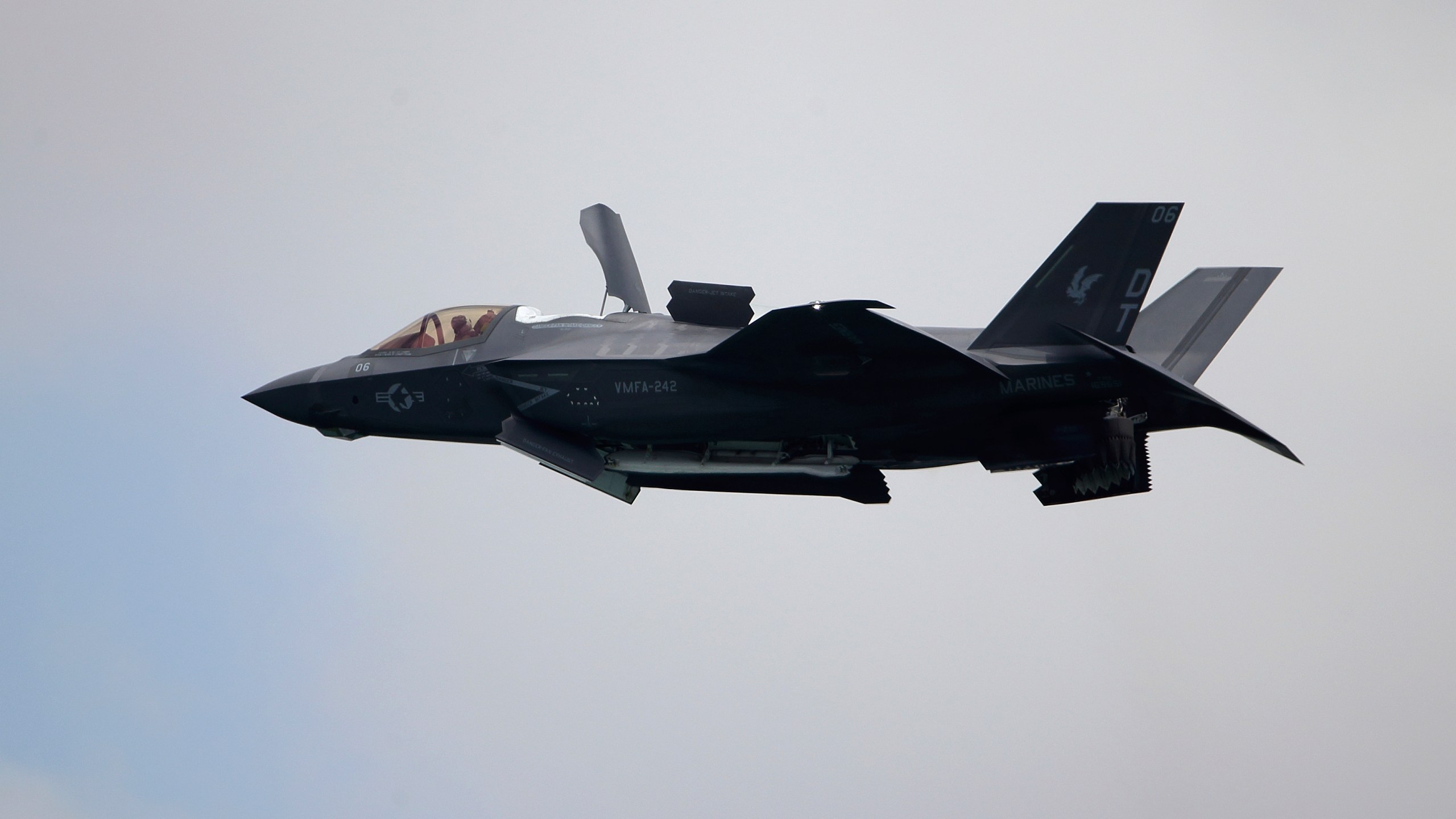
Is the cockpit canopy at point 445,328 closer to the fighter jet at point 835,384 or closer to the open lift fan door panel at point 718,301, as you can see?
the fighter jet at point 835,384

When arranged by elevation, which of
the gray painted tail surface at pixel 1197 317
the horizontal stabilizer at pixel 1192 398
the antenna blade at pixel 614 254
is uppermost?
the antenna blade at pixel 614 254

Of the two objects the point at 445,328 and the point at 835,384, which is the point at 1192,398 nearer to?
the point at 835,384

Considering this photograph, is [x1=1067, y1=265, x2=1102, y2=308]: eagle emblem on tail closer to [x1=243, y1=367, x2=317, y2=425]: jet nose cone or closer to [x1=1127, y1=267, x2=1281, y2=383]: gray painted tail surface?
[x1=1127, y1=267, x2=1281, y2=383]: gray painted tail surface

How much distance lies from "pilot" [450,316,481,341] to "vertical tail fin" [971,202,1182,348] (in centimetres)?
839

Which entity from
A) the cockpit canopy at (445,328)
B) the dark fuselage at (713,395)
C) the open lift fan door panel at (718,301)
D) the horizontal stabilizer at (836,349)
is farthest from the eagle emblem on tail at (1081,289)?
the cockpit canopy at (445,328)

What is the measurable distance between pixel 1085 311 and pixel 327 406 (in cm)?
1264

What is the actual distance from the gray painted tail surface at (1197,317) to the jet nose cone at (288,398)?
549 inches

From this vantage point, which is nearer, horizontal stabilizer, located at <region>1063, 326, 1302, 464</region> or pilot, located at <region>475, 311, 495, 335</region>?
horizontal stabilizer, located at <region>1063, 326, 1302, 464</region>

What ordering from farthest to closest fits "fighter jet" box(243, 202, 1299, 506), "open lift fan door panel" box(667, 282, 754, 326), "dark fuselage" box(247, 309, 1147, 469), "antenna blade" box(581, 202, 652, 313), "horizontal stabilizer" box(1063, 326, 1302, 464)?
"antenna blade" box(581, 202, 652, 313), "open lift fan door panel" box(667, 282, 754, 326), "dark fuselage" box(247, 309, 1147, 469), "fighter jet" box(243, 202, 1299, 506), "horizontal stabilizer" box(1063, 326, 1302, 464)

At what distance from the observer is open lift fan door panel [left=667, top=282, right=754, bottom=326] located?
2158cm

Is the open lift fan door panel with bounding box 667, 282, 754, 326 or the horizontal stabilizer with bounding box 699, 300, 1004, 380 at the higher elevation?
the open lift fan door panel with bounding box 667, 282, 754, 326

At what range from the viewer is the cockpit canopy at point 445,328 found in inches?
902

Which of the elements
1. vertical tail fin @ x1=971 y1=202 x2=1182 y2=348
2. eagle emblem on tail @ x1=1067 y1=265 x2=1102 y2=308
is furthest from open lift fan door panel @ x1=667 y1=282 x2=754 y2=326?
eagle emblem on tail @ x1=1067 y1=265 x2=1102 y2=308

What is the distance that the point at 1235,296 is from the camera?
22500mm
